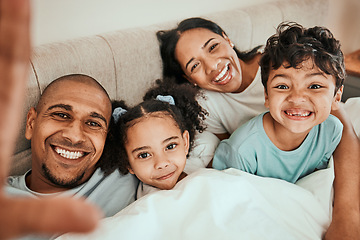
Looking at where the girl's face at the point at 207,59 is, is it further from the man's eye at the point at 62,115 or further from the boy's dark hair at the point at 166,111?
the man's eye at the point at 62,115

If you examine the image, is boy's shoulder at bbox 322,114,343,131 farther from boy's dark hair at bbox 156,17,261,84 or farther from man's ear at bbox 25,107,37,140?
man's ear at bbox 25,107,37,140

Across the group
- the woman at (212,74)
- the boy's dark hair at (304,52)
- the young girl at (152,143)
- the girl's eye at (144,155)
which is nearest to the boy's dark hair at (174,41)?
the woman at (212,74)

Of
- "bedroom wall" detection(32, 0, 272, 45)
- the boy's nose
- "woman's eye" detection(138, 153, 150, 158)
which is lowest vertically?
"woman's eye" detection(138, 153, 150, 158)

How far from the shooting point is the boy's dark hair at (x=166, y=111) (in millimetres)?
1293

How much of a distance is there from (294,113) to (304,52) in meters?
0.22

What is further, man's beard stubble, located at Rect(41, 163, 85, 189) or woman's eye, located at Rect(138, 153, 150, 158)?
woman's eye, located at Rect(138, 153, 150, 158)

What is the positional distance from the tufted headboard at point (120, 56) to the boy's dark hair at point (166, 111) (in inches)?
3.6

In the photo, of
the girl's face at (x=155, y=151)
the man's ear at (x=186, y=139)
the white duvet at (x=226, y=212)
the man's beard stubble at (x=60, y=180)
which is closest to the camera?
the white duvet at (x=226, y=212)

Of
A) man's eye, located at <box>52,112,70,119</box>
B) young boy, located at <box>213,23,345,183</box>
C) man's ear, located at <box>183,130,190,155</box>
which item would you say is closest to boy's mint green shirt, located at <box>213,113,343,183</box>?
young boy, located at <box>213,23,345,183</box>

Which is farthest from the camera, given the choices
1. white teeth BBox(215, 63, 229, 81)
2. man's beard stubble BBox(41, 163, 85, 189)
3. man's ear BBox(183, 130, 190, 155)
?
white teeth BBox(215, 63, 229, 81)

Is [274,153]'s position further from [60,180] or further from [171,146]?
[60,180]

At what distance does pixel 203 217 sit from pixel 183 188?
4.8 inches

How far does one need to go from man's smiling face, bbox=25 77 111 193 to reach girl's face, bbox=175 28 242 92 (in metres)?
0.58

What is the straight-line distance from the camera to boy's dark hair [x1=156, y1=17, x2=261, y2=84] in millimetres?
1634
